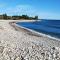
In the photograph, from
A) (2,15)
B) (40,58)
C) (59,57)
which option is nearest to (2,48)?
(40,58)

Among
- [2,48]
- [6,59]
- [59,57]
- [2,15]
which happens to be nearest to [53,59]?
[59,57]

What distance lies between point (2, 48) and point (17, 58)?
7.99 ft

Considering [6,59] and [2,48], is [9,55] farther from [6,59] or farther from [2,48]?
[2,48]

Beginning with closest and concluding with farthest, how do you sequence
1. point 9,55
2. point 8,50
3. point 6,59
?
point 6,59, point 9,55, point 8,50

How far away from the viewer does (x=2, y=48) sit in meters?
12.4

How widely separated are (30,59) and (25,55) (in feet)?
2.67

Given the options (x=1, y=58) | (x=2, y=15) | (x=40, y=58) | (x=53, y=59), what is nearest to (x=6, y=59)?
(x=1, y=58)

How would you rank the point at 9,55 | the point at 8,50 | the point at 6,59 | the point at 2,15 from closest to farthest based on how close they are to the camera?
the point at 6,59
the point at 9,55
the point at 8,50
the point at 2,15

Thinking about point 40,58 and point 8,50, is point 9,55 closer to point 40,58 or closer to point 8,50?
point 8,50

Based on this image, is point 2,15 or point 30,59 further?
point 2,15

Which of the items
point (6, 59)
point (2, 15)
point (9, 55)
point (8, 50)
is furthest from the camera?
point (2, 15)

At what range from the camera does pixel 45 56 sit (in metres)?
10.8

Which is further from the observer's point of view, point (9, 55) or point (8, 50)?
point (8, 50)

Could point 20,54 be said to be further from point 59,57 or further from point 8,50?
point 59,57
